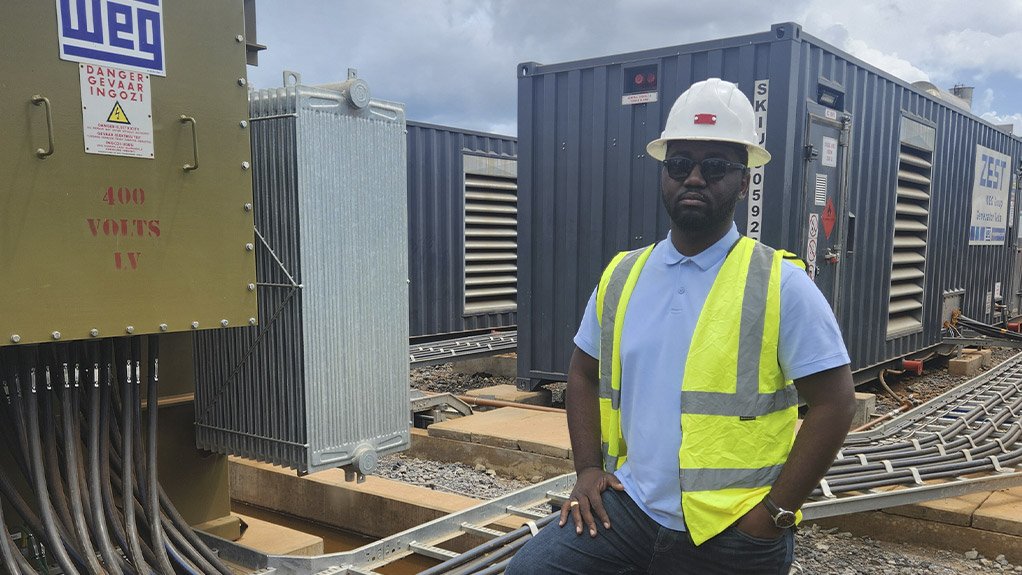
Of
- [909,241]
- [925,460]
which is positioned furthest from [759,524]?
[909,241]

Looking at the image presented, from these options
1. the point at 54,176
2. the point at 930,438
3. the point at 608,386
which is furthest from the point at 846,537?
the point at 54,176

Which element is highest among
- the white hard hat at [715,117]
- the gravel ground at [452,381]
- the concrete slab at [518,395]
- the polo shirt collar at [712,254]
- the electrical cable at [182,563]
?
the white hard hat at [715,117]

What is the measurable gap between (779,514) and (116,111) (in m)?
2.40

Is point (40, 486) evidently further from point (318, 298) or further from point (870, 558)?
point (870, 558)

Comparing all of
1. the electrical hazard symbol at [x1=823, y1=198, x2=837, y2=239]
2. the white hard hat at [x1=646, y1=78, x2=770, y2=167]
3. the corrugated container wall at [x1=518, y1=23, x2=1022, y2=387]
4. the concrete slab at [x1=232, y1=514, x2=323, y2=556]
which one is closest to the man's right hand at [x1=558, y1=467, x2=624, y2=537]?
the white hard hat at [x1=646, y1=78, x2=770, y2=167]

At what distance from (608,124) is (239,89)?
15.2 ft

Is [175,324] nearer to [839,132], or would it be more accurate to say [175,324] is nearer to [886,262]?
[839,132]

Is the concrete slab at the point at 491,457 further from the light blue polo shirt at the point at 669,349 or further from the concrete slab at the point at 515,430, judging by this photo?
the light blue polo shirt at the point at 669,349

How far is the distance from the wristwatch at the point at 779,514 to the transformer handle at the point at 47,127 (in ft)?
7.72

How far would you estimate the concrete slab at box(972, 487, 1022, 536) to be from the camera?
4355mm

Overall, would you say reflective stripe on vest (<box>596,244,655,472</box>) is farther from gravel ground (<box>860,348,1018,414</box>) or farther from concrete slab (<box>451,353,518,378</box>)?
concrete slab (<box>451,353,518,378</box>)

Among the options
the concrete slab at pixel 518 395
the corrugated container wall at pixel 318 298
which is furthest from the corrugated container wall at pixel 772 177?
the corrugated container wall at pixel 318 298

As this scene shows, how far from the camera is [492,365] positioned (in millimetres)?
10484

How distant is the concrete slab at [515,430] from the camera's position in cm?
594
